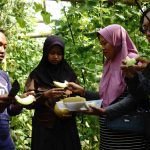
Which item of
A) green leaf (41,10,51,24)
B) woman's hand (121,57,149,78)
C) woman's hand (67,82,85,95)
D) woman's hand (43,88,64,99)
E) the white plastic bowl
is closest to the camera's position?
woman's hand (121,57,149,78)

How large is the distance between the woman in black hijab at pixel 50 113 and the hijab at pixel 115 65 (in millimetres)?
426

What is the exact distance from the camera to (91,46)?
10.6 ft

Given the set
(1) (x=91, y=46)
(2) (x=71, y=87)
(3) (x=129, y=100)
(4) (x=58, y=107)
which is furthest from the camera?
(1) (x=91, y=46)

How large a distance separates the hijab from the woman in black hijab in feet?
1.40

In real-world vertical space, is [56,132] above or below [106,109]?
below

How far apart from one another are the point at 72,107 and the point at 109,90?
0.28 meters

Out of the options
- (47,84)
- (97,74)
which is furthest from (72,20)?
(47,84)

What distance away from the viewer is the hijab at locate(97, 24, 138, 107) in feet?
7.94

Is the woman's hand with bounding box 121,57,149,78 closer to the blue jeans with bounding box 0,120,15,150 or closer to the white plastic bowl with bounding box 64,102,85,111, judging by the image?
the white plastic bowl with bounding box 64,102,85,111

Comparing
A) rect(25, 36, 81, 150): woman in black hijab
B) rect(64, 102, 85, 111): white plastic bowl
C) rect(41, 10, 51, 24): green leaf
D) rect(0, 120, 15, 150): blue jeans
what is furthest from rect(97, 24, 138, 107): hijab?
rect(0, 120, 15, 150): blue jeans

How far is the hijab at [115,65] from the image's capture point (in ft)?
7.94

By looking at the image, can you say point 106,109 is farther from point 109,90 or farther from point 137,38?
point 137,38

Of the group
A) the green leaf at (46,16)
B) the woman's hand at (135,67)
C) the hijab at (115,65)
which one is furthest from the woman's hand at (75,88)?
the woman's hand at (135,67)

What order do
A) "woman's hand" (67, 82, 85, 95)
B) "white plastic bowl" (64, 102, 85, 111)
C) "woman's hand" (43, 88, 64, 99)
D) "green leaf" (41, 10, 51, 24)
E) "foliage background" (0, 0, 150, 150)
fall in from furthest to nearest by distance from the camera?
"foliage background" (0, 0, 150, 150)
"green leaf" (41, 10, 51, 24)
"woman's hand" (67, 82, 85, 95)
"woman's hand" (43, 88, 64, 99)
"white plastic bowl" (64, 102, 85, 111)
